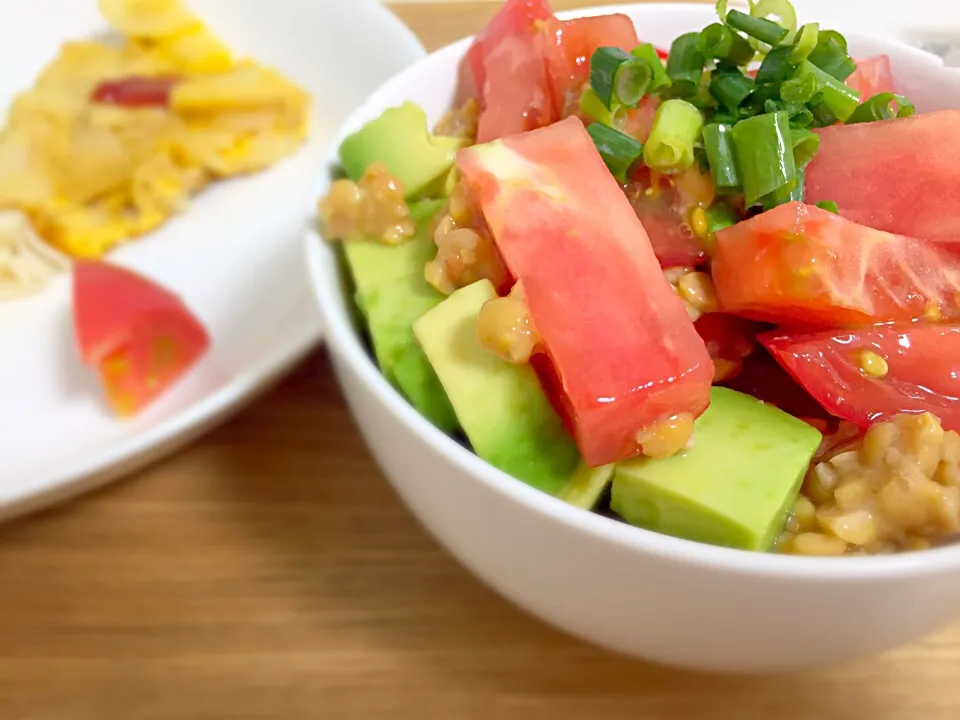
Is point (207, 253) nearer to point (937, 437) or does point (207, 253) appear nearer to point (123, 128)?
point (123, 128)

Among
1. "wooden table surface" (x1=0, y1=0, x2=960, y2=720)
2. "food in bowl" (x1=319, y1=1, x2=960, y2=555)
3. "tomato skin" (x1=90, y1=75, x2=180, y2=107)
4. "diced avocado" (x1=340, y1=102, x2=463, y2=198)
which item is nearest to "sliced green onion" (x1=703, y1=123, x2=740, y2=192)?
"food in bowl" (x1=319, y1=1, x2=960, y2=555)

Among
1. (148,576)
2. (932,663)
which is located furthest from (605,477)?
(148,576)

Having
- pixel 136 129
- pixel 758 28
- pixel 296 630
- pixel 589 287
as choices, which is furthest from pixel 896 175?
pixel 136 129

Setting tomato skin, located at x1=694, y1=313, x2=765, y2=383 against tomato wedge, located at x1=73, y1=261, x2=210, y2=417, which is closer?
tomato skin, located at x1=694, y1=313, x2=765, y2=383

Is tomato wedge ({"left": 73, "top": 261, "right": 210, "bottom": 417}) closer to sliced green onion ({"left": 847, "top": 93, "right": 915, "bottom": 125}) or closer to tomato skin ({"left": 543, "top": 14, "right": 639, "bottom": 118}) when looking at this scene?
tomato skin ({"left": 543, "top": 14, "right": 639, "bottom": 118})

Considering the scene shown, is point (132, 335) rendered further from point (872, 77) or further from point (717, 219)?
point (872, 77)

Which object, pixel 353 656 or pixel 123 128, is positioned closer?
pixel 353 656
